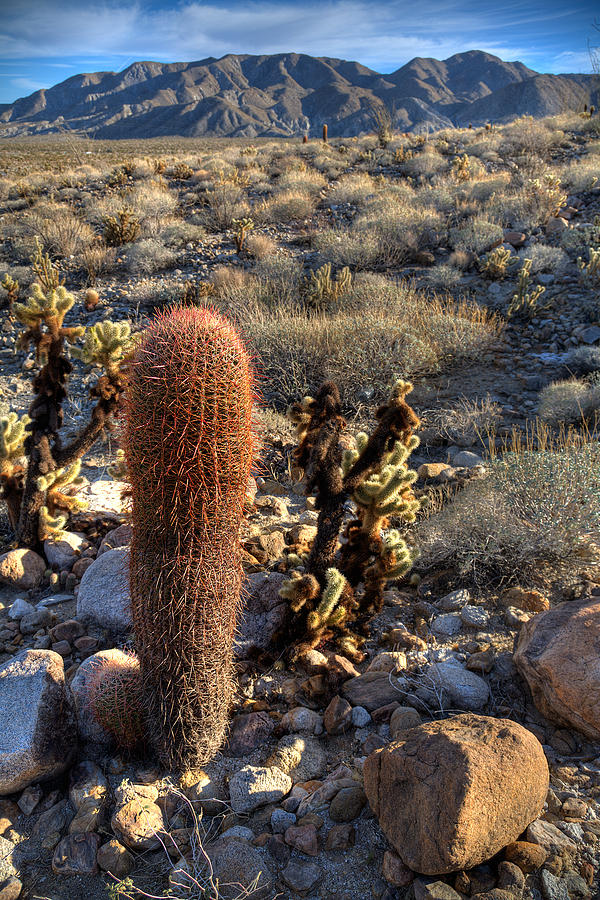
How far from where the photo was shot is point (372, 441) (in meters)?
3.07

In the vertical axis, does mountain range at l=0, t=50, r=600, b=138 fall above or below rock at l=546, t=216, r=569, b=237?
above

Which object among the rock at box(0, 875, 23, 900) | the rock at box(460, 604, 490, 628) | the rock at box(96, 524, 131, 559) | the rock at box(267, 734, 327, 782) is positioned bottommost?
the rock at box(0, 875, 23, 900)

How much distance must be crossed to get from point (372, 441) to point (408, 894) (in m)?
1.96

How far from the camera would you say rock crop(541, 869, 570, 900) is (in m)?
1.77

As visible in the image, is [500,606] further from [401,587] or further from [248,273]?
[248,273]

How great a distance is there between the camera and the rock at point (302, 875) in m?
2.04

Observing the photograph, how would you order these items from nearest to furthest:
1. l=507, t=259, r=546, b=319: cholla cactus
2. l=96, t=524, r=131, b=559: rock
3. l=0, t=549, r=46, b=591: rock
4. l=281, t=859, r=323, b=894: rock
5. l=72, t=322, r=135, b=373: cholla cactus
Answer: l=281, t=859, r=323, b=894: rock < l=72, t=322, r=135, b=373: cholla cactus < l=0, t=549, r=46, b=591: rock < l=96, t=524, r=131, b=559: rock < l=507, t=259, r=546, b=319: cholla cactus

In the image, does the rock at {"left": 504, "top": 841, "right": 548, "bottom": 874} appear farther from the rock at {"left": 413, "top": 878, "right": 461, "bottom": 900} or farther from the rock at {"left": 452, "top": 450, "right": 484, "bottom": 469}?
the rock at {"left": 452, "top": 450, "right": 484, "bottom": 469}

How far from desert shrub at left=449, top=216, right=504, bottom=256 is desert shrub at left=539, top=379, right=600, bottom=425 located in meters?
5.74

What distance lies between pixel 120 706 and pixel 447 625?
1.86 m

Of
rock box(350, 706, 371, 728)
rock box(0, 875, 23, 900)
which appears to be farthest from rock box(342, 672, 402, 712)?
rock box(0, 875, 23, 900)

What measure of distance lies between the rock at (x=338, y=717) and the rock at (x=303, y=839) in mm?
552

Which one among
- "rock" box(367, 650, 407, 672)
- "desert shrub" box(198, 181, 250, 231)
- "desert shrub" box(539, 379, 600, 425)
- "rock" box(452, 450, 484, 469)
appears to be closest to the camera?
"rock" box(367, 650, 407, 672)

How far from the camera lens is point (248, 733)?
2.80 m
